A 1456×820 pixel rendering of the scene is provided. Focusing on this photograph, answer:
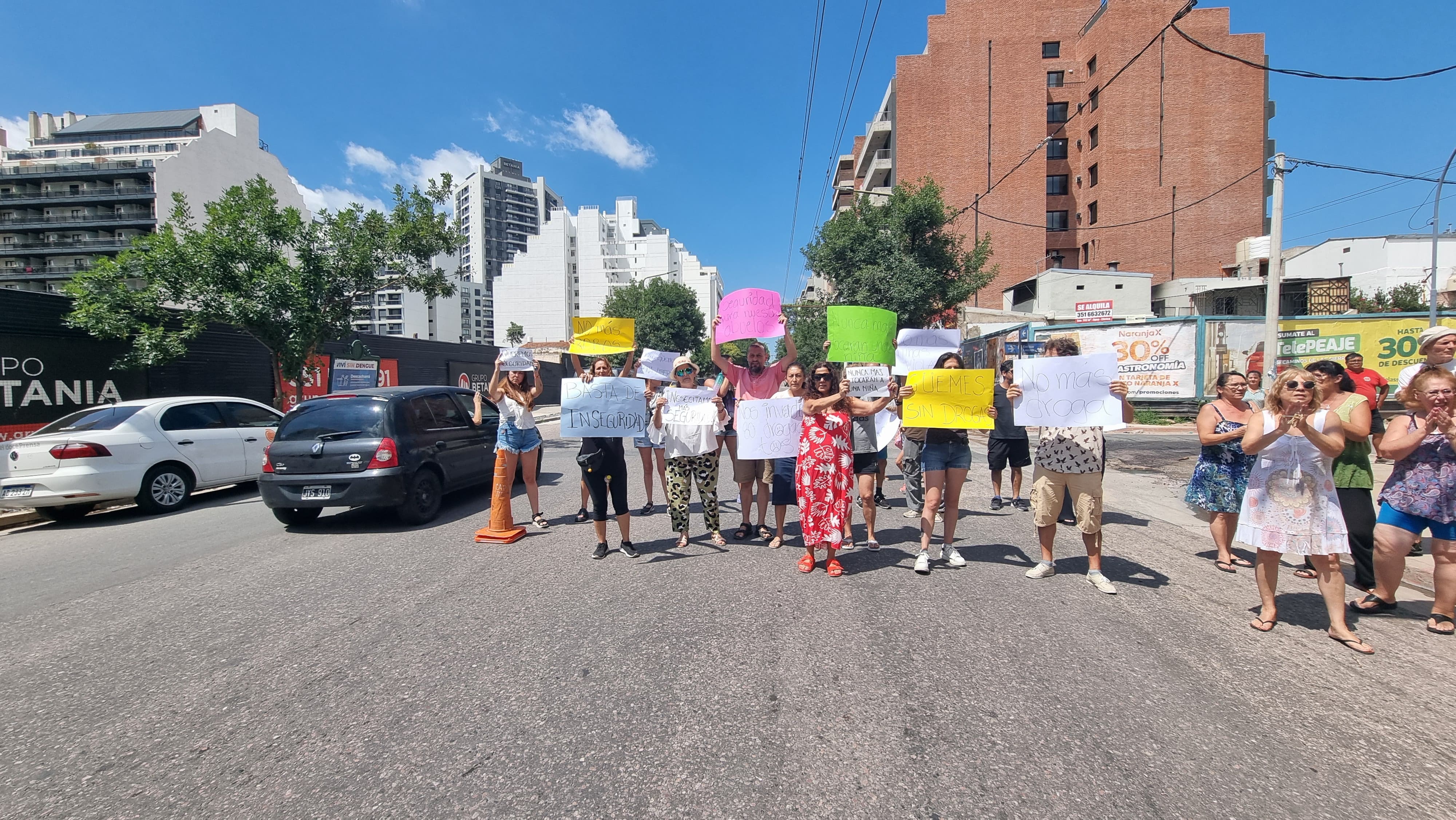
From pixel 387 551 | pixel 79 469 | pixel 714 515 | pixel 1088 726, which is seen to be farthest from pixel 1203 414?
pixel 79 469

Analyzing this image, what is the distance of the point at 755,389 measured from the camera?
594 cm

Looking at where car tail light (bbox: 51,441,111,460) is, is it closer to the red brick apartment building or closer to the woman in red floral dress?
the woman in red floral dress

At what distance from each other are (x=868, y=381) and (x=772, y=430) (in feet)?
6.63

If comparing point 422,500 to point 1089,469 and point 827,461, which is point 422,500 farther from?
point 1089,469

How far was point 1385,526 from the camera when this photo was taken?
394cm

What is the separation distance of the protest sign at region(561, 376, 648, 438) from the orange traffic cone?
0.93m

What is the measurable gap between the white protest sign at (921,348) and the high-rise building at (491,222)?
401 ft

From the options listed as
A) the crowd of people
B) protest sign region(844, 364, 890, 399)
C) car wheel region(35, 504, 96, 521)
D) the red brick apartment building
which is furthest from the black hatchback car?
the red brick apartment building

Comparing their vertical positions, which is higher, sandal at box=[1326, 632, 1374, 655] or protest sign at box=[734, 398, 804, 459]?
protest sign at box=[734, 398, 804, 459]

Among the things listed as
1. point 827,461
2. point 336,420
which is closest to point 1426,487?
point 827,461

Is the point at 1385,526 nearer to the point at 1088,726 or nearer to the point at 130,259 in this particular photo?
the point at 1088,726

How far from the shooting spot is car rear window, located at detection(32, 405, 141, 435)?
7758mm

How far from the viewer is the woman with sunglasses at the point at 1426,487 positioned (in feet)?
11.7

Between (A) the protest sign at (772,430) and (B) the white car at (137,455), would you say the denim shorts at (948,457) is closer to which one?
(A) the protest sign at (772,430)
